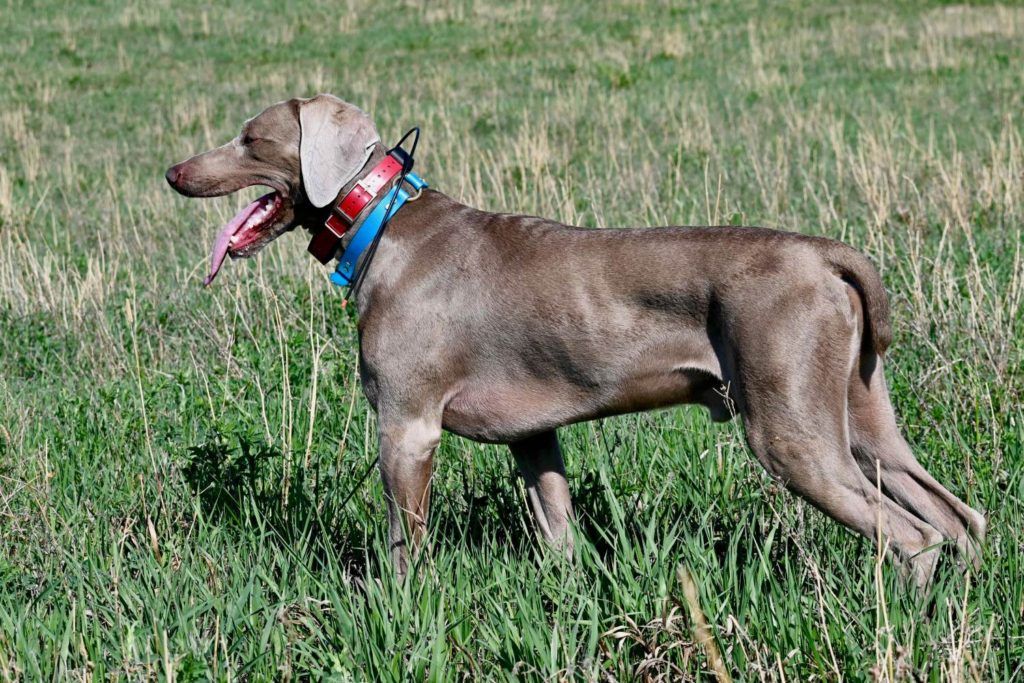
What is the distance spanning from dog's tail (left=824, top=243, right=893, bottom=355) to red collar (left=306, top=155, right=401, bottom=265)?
1.36 m

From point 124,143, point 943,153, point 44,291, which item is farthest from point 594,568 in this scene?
point 124,143

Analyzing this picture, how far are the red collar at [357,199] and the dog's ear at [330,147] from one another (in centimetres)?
5

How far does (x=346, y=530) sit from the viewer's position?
384cm

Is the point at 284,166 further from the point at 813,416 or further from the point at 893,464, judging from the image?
the point at 893,464

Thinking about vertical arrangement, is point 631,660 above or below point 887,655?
below

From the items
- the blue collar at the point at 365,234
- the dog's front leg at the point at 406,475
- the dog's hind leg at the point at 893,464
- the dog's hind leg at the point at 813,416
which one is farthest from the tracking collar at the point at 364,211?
the dog's hind leg at the point at 893,464

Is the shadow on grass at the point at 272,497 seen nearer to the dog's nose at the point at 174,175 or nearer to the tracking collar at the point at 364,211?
the tracking collar at the point at 364,211

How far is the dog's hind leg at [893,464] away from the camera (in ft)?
10.6

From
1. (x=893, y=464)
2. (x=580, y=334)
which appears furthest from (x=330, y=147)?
(x=893, y=464)

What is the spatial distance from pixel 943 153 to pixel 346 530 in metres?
7.79

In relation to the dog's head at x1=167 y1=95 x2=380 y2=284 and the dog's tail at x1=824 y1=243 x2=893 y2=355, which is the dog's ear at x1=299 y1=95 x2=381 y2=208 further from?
the dog's tail at x1=824 y1=243 x2=893 y2=355

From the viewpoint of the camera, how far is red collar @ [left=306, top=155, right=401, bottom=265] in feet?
11.6

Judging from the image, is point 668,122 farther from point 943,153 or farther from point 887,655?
point 887,655

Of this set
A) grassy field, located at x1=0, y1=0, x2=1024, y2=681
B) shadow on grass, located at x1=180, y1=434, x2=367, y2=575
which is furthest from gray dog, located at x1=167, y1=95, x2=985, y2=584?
shadow on grass, located at x1=180, y1=434, x2=367, y2=575
